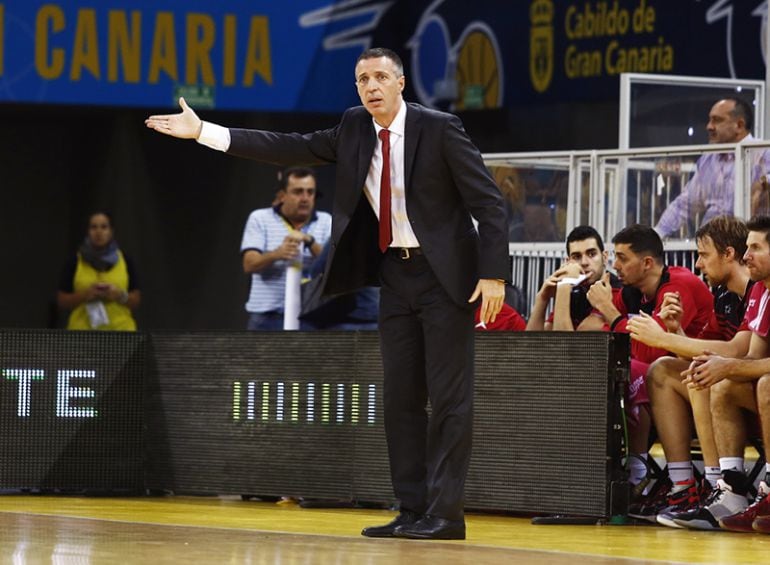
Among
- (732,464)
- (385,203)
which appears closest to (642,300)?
(732,464)

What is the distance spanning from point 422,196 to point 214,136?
836mm

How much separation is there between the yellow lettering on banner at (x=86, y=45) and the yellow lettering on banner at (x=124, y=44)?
4.6 inches

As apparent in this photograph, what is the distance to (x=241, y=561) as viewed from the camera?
538cm

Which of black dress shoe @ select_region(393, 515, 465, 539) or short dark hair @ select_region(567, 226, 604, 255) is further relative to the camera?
short dark hair @ select_region(567, 226, 604, 255)

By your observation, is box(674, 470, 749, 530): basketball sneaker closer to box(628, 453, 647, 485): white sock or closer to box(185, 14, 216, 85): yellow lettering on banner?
box(628, 453, 647, 485): white sock

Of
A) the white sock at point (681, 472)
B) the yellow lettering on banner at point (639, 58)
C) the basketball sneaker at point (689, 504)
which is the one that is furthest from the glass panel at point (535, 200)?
the yellow lettering on banner at point (639, 58)

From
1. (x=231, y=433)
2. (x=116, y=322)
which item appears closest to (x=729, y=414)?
(x=231, y=433)

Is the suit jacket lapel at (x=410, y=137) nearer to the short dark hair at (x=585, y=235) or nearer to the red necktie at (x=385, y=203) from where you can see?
the red necktie at (x=385, y=203)

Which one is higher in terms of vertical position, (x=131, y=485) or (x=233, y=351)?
(x=233, y=351)

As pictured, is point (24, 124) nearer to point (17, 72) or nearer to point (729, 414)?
point (17, 72)

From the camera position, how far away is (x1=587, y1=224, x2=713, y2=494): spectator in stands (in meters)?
7.66

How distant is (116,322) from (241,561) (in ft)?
22.0

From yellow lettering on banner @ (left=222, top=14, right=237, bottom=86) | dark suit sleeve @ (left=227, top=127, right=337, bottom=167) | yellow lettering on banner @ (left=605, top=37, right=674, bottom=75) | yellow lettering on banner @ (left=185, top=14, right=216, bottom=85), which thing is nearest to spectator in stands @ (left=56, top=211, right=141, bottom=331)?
yellow lettering on banner @ (left=185, top=14, right=216, bottom=85)

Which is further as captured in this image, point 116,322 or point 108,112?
point 108,112
